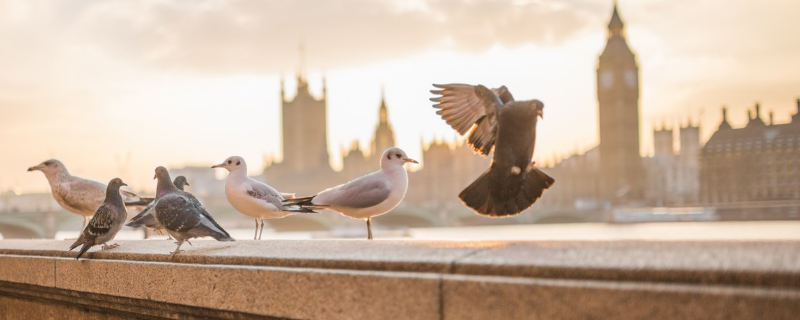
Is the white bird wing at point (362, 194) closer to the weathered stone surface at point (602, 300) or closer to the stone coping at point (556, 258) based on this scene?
the stone coping at point (556, 258)

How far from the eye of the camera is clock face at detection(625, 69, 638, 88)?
114731mm

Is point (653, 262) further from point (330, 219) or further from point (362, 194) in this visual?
point (330, 219)

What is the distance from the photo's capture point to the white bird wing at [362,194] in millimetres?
3525

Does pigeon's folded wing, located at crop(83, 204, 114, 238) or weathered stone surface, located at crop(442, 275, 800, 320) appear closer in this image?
weathered stone surface, located at crop(442, 275, 800, 320)

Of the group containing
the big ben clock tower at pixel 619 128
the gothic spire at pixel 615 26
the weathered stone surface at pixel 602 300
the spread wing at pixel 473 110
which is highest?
the gothic spire at pixel 615 26

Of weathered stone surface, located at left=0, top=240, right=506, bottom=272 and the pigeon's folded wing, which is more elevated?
the pigeon's folded wing

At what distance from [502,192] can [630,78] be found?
118 metres

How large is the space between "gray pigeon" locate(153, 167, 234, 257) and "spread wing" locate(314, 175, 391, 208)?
2.09ft

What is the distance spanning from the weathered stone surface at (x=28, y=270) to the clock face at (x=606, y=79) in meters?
116

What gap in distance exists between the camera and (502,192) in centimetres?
322

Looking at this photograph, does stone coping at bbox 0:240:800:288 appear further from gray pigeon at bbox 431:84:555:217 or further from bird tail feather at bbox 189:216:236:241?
gray pigeon at bbox 431:84:555:217

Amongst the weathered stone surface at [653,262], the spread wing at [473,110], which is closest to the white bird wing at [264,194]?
the spread wing at [473,110]

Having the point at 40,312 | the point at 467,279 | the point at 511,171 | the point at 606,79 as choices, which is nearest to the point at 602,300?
the point at 467,279

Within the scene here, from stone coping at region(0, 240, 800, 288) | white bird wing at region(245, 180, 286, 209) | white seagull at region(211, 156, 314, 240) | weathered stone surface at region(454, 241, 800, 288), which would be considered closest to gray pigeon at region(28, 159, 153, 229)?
white seagull at region(211, 156, 314, 240)
